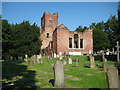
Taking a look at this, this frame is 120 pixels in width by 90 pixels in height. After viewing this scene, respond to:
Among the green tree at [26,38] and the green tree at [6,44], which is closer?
the green tree at [6,44]

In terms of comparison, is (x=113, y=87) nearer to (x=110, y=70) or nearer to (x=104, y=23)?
(x=110, y=70)

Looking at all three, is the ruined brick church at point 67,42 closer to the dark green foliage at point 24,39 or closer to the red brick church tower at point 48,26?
the red brick church tower at point 48,26

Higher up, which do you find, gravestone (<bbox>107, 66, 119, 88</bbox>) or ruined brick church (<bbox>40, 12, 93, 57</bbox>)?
ruined brick church (<bbox>40, 12, 93, 57</bbox>)

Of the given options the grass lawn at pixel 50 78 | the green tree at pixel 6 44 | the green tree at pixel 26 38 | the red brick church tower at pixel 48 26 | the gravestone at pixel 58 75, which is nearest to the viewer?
the gravestone at pixel 58 75

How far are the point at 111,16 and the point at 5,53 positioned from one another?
750 inches

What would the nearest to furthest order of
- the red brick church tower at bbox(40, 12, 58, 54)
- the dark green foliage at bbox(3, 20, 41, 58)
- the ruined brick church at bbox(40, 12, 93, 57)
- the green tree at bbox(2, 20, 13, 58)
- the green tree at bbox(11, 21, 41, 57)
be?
the green tree at bbox(2, 20, 13, 58) < the dark green foliage at bbox(3, 20, 41, 58) < the green tree at bbox(11, 21, 41, 57) < the ruined brick church at bbox(40, 12, 93, 57) < the red brick church tower at bbox(40, 12, 58, 54)

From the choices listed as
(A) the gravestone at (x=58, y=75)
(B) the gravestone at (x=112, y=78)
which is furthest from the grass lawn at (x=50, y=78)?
(B) the gravestone at (x=112, y=78)

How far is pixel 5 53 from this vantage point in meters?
9.28

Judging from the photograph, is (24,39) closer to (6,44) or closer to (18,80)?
(6,44)

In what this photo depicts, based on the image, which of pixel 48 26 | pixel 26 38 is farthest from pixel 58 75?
pixel 48 26

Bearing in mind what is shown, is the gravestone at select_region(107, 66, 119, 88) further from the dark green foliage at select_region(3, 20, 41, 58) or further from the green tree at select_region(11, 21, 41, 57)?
the green tree at select_region(11, 21, 41, 57)

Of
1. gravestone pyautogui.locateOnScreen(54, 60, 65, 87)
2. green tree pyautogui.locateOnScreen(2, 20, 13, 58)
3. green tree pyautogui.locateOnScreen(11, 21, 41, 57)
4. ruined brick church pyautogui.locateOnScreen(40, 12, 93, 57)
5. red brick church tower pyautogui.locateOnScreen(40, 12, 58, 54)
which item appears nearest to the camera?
gravestone pyautogui.locateOnScreen(54, 60, 65, 87)

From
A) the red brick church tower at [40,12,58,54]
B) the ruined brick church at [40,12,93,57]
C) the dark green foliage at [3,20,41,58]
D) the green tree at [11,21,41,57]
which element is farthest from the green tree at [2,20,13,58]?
the red brick church tower at [40,12,58,54]

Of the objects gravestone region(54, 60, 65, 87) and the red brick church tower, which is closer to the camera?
gravestone region(54, 60, 65, 87)
